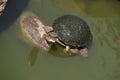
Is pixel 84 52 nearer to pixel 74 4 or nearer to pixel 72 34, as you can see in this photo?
pixel 72 34

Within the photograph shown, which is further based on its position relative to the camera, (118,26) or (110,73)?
(118,26)

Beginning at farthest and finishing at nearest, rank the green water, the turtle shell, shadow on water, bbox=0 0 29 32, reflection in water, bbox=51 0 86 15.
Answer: reflection in water, bbox=51 0 86 15 < the turtle shell < shadow on water, bbox=0 0 29 32 < the green water

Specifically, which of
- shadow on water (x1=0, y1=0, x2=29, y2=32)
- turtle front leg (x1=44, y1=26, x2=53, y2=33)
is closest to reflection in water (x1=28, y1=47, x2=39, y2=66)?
turtle front leg (x1=44, y1=26, x2=53, y2=33)

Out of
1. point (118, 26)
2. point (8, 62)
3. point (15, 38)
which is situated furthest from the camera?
point (118, 26)

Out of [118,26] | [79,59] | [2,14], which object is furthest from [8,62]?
[118,26]

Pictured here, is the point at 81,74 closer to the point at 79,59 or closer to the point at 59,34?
the point at 79,59

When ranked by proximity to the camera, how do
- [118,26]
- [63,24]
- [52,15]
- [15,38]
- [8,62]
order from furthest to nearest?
[118,26] < [52,15] < [63,24] < [15,38] < [8,62]

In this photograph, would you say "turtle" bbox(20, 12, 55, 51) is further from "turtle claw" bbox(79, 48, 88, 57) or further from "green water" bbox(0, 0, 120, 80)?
"turtle claw" bbox(79, 48, 88, 57)
